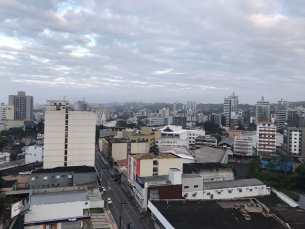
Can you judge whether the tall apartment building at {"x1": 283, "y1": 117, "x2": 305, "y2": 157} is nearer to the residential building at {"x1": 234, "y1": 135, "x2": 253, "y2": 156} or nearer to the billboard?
the residential building at {"x1": 234, "y1": 135, "x2": 253, "y2": 156}

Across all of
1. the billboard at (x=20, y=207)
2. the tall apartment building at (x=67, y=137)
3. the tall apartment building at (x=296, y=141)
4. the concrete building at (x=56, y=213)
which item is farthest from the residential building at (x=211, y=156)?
the billboard at (x=20, y=207)

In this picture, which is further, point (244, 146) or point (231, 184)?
point (244, 146)

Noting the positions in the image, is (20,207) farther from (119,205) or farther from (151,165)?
(151,165)

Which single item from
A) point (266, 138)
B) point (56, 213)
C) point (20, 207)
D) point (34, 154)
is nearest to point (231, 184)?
point (56, 213)

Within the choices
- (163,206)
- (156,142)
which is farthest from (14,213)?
(156,142)

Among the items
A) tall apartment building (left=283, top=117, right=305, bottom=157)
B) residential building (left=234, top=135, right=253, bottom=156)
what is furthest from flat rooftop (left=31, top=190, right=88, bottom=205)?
tall apartment building (left=283, top=117, right=305, bottom=157)

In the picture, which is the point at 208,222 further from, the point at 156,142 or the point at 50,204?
the point at 156,142
